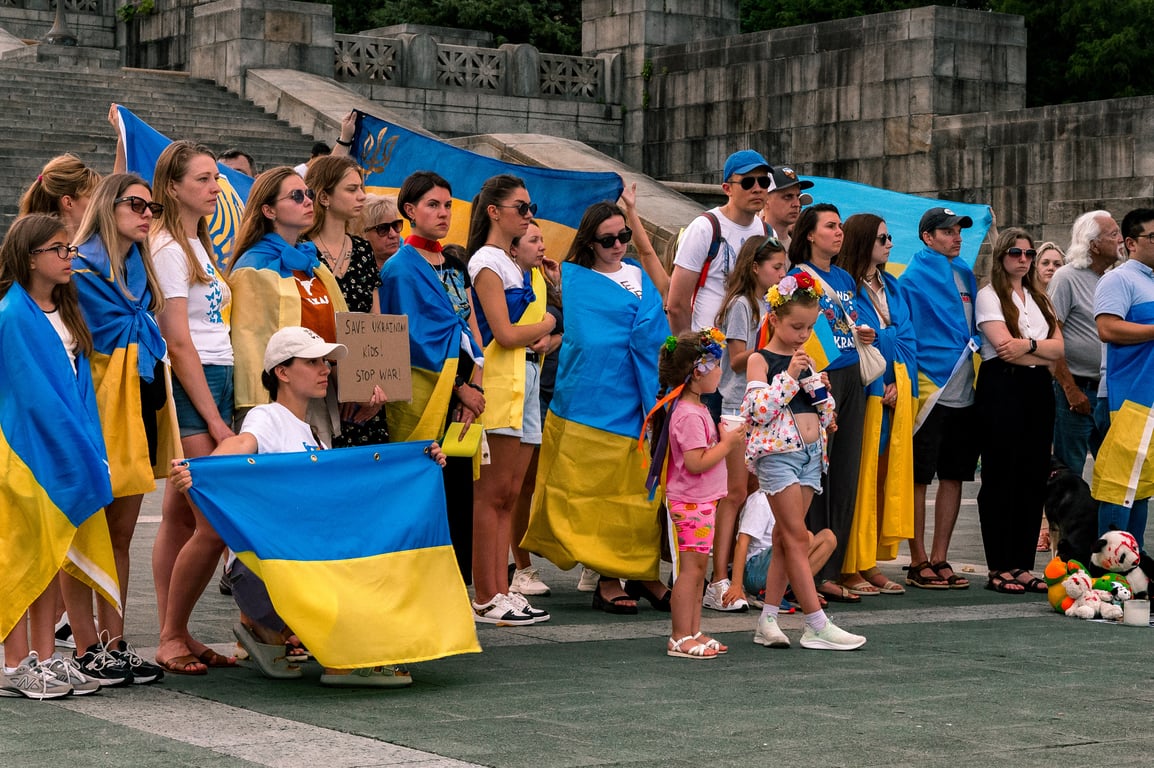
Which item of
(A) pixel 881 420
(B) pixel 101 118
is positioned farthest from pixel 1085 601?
(B) pixel 101 118

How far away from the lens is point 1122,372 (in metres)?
9.49

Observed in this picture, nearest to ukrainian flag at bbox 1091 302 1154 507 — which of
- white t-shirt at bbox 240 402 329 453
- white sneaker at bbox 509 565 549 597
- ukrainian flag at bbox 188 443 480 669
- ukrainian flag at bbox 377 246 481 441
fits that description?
white sneaker at bbox 509 565 549 597

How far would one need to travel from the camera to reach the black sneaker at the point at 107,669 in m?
6.41

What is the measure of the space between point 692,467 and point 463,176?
117 inches

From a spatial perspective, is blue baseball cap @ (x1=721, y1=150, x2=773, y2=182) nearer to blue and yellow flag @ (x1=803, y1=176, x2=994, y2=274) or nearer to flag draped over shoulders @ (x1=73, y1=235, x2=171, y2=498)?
blue and yellow flag @ (x1=803, y1=176, x2=994, y2=274)

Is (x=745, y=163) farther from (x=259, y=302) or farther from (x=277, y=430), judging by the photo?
(x=277, y=430)

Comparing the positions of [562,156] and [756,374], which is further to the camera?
[562,156]

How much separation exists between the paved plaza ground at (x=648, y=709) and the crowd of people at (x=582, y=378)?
0.31m

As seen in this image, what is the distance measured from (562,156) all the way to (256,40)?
5506mm

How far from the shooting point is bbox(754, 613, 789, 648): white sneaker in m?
7.55

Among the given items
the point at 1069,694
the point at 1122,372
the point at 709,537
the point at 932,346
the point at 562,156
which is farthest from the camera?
the point at 562,156

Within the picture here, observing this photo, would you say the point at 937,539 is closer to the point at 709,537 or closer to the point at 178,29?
the point at 709,537

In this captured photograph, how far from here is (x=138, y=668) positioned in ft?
21.3

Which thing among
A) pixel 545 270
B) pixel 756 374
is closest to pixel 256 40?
pixel 545 270
